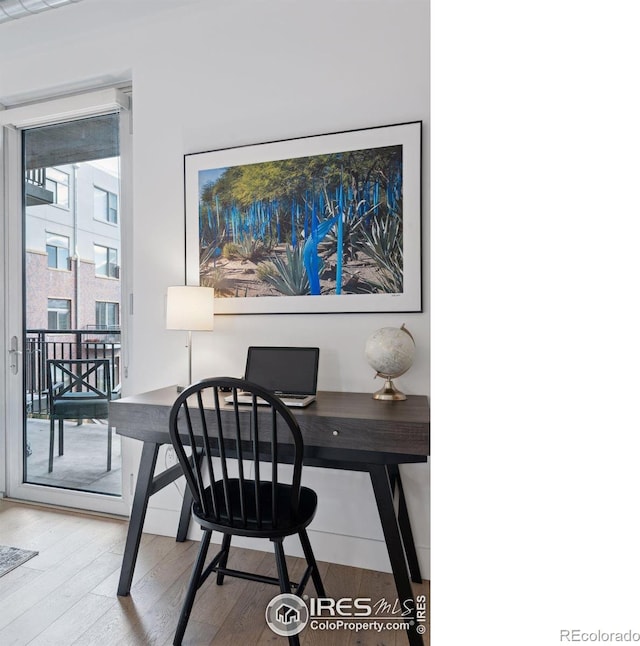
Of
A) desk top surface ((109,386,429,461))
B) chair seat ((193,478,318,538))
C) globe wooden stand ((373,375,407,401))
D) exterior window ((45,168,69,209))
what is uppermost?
exterior window ((45,168,69,209))

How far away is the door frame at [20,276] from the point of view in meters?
2.36

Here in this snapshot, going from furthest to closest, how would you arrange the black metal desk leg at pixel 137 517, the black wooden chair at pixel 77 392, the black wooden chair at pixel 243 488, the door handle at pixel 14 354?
the door handle at pixel 14 354, the black wooden chair at pixel 77 392, the black metal desk leg at pixel 137 517, the black wooden chair at pixel 243 488

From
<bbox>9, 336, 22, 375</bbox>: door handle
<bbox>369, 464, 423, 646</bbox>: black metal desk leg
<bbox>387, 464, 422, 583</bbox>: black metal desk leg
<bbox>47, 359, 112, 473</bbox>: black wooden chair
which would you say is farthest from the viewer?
<bbox>9, 336, 22, 375</bbox>: door handle

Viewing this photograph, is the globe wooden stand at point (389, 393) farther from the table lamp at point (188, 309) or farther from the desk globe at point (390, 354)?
the table lamp at point (188, 309)

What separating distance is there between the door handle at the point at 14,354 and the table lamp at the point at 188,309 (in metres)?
1.43

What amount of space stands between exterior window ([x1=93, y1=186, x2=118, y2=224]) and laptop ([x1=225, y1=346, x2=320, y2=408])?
1289 millimetres

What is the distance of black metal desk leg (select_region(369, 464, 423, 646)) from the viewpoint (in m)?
1.40

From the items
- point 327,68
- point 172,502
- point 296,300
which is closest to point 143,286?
point 296,300

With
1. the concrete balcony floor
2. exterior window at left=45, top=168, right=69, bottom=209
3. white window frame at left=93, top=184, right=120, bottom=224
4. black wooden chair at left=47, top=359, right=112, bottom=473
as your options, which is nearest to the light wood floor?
the concrete balcony floor

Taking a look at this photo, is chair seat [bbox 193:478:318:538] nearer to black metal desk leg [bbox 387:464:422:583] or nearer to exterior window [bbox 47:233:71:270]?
black metal desk leg [bbox 387:464:422:583]

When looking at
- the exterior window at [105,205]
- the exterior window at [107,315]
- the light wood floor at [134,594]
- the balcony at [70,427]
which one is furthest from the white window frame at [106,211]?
the light wood floor at [134,594]
